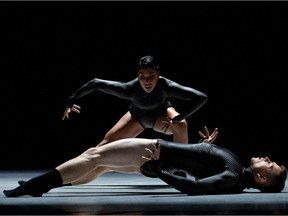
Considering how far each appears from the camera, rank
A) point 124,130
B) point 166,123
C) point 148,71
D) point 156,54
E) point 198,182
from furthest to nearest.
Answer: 1. point 156,54
2. point 124,130
3. point 166,123
4. point 148,71
5. point 198,182

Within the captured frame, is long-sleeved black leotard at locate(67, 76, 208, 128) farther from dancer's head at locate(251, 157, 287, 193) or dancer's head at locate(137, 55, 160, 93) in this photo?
dancer's head at locate(251, 157, 287, 193)

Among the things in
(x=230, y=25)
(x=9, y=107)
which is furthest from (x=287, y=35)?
(x=9, y=107)

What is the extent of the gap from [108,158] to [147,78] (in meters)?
0.80

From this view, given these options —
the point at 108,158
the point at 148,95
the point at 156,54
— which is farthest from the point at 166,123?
the point at 156,54

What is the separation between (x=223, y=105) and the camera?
624 centimetres

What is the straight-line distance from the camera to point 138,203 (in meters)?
3.25

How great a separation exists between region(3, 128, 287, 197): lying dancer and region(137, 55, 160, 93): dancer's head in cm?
67

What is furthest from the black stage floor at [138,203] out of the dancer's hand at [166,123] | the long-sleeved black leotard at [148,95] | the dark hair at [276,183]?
the long-sleeved black leotard at [148,95]

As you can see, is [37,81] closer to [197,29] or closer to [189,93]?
[197,29]

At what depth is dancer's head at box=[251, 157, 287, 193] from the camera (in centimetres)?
352

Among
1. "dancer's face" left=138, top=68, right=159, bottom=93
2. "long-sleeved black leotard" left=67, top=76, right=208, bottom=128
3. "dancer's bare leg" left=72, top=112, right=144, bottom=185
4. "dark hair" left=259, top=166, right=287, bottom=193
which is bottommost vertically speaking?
"dark hair" left=259, top=166, right=287, bottom=193

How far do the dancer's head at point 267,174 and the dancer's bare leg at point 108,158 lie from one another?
543 millimetres

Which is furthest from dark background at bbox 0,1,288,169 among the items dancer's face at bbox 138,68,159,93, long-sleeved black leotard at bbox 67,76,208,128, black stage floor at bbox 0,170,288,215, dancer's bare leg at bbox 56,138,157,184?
dancer's bare leg at bbox 56,138,157,184

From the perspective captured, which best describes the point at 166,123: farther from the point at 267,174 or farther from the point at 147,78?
the point at 267,174
